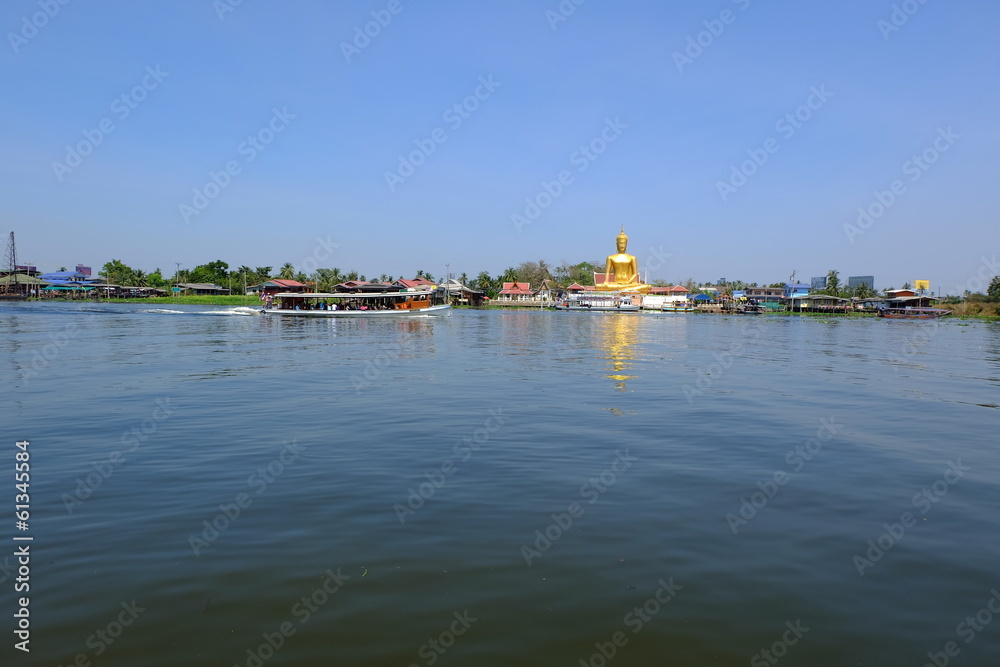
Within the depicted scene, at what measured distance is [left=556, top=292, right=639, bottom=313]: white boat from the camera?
11138cm

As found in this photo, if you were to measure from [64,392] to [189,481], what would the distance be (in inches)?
369

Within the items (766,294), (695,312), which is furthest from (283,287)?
(766,294)

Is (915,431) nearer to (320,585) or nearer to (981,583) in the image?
(981,583)

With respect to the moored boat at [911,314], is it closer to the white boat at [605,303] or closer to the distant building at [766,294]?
the distant building at [766,294]

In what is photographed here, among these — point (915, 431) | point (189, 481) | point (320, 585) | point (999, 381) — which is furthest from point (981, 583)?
point (999, 381)

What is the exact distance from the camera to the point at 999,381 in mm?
19359

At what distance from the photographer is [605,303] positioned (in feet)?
375

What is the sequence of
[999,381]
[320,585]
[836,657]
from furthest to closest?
[999,381]
[320,585]
[836,657]

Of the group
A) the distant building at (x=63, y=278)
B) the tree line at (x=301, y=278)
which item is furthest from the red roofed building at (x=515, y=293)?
the distant building at (x=63, y=278)

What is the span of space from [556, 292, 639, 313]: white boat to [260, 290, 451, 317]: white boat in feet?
153

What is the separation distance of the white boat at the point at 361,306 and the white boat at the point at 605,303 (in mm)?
46616

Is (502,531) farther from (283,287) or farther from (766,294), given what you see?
(766,294)

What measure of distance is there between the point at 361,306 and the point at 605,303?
5428 centimetres

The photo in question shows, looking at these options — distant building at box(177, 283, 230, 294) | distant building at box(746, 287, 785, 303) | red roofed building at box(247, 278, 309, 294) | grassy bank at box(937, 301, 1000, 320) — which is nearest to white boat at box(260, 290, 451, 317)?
red roofed building at box(247, 278, 309, 294)
